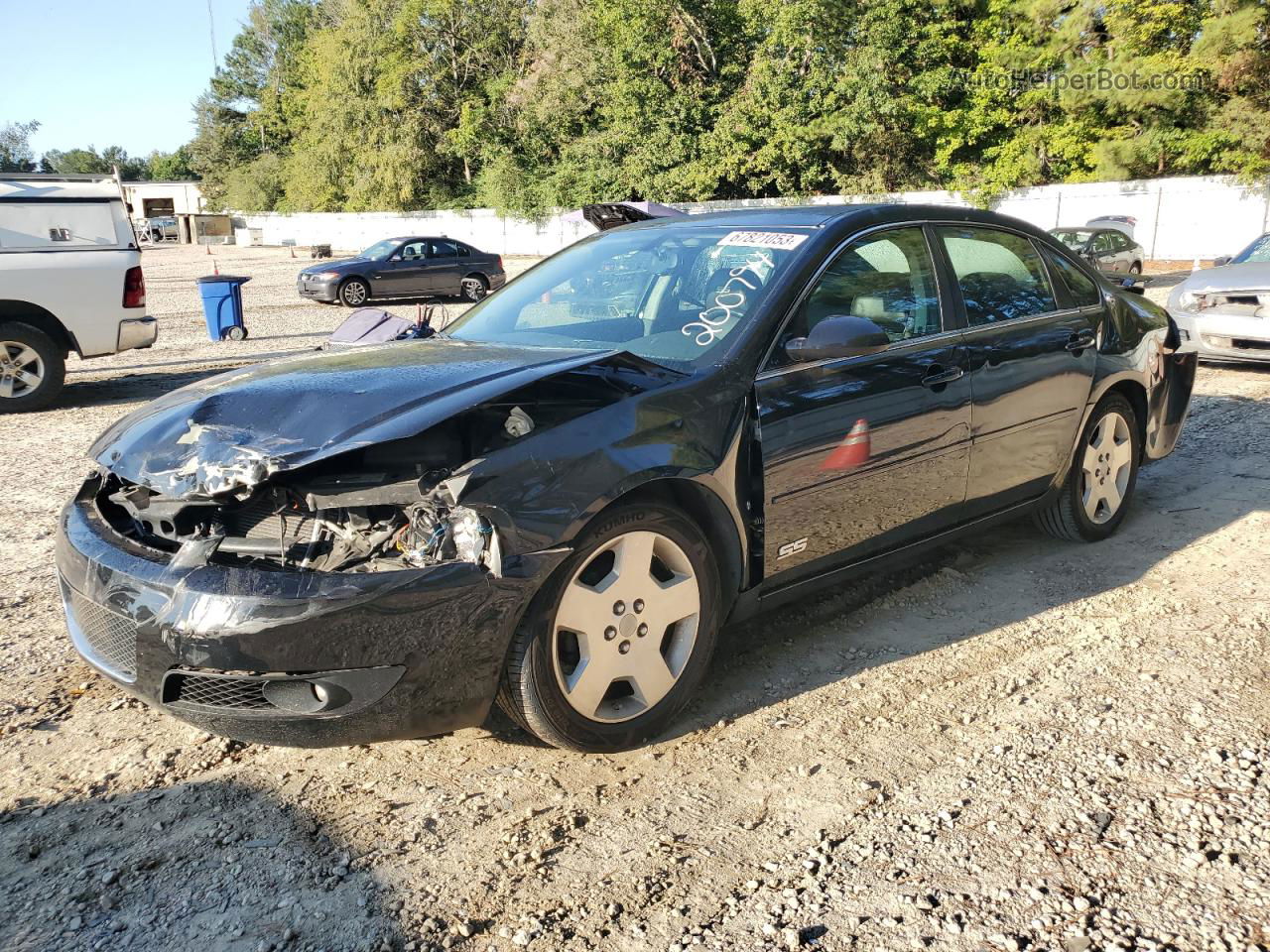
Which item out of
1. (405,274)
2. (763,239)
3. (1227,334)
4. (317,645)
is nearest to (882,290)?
(763,239)

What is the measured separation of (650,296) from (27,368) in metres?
8.11

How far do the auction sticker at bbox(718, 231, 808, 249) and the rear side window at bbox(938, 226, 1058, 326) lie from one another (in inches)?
32.1

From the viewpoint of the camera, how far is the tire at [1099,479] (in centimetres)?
477

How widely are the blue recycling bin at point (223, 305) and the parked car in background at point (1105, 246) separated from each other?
17129mm

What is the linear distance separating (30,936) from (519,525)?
4.83ft

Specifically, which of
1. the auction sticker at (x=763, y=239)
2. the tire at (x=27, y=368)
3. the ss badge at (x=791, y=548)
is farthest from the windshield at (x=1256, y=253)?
the tire at (x=27, y=368)

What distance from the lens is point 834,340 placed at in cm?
337

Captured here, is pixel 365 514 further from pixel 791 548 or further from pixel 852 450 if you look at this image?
pixel 852 450

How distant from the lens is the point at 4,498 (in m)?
6.30

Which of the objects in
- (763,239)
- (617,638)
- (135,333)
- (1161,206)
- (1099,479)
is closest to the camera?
(617,638)

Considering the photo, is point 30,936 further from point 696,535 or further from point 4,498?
point 4,498

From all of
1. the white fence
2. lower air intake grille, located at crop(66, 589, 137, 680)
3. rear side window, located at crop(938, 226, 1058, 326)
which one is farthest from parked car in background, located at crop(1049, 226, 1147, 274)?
lower air intake grille, located at crop(66, 589, 137, 680)

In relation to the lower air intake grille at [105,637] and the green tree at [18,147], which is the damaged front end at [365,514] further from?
the green tree at [18,147]

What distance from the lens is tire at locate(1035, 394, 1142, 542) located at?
4.77 m
